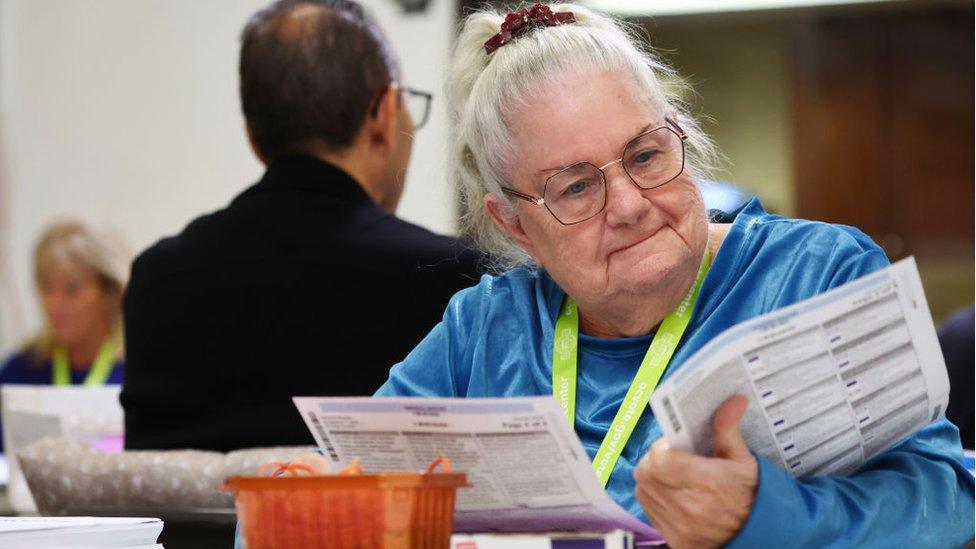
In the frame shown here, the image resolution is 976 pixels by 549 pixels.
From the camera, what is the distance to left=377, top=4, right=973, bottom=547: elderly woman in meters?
1.50

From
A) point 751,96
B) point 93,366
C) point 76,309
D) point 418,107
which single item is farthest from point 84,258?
point 751,96

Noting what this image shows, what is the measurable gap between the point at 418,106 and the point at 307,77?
321 mm

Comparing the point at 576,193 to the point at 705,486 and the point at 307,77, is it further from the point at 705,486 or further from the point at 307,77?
the point at 307,77

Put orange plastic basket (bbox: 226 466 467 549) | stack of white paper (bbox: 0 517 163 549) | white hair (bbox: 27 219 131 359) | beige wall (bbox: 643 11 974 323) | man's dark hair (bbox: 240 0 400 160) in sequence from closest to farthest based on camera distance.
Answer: orange plastic basket (bbox: 226 466 467 549)
stack of white paper (bbox: 0 517 163 549)
man's dark hair (bbox: 240 0 400 160)
white hair (bbox: 27 219 131 359)
beige wall (bbox: 643 11 974 323)

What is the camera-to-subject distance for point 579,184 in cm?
157

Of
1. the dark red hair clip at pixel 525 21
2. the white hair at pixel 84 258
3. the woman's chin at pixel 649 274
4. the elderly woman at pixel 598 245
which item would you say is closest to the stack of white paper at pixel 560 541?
the elderly woman at pixel 598 245

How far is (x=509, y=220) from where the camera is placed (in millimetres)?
1738

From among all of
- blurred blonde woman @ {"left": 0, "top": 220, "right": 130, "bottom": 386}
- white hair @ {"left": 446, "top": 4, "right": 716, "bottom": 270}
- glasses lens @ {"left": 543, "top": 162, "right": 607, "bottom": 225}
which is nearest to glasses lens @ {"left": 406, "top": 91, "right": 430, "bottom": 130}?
white hair @ {"left": 446, "top": 4, "right": 716, "bottom": 270}

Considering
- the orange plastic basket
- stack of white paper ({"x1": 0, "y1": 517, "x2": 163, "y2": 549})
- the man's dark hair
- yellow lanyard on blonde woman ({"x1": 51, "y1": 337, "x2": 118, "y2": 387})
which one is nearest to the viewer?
the orange plastic basket

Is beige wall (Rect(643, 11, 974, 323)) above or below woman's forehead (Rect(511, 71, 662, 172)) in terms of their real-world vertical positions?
below

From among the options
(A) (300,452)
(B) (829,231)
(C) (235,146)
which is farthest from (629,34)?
(C) (235,146)

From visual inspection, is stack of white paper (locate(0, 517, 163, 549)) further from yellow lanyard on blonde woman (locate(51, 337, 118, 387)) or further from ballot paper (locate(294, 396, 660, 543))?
yellow lanyard on blonde woman (locate(51, 337, 118, 387))

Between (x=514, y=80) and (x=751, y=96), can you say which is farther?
(x=751, y=96)

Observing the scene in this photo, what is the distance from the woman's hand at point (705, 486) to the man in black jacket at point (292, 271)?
1028 mm
